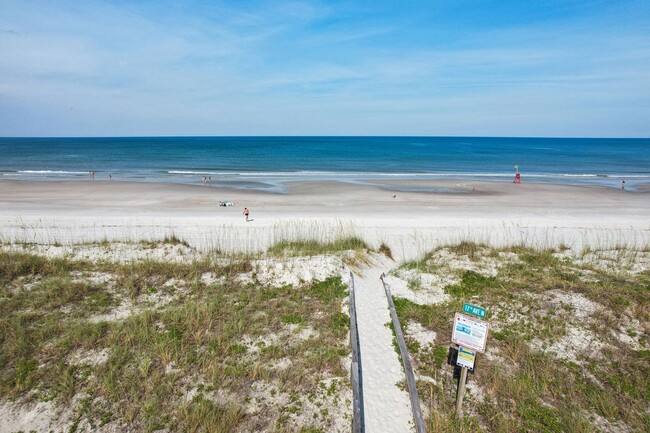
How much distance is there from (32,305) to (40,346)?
263 cm

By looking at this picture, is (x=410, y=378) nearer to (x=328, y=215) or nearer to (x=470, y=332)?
(x=470, y=332)

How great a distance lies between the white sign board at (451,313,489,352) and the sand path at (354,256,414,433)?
173cm

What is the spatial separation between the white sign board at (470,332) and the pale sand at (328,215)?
32.0 ft

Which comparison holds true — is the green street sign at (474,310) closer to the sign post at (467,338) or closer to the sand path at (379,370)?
the sign post at (467,338)

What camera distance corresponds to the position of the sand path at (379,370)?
272 inches

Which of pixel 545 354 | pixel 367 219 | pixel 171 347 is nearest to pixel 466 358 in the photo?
pixel 545 354

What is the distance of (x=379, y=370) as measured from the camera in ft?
27.1

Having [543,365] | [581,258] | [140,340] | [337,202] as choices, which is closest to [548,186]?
[337,202]

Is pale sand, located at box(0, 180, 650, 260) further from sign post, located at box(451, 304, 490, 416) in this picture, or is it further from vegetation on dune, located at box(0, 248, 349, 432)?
sign post, located at box(451, 304, 490, 416)

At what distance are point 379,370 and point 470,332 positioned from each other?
2.42m

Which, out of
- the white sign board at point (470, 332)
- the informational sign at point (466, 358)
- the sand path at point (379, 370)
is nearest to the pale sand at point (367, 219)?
→ the sand path at point (379, 370)

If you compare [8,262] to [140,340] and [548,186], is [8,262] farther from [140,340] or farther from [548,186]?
[548,186]

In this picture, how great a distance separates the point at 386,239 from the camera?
1975cm

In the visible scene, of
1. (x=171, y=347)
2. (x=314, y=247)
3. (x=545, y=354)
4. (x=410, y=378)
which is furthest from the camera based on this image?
(x=314, y=247)
